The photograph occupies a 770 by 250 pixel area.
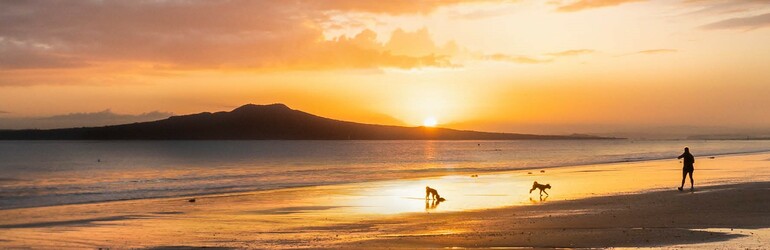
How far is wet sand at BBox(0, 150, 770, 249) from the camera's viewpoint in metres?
17.4

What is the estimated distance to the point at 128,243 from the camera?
1886 cm

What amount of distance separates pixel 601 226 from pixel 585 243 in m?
3.39

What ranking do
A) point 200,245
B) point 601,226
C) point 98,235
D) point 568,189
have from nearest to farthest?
point 200,245
point 601,226
point 98,235
point 568,189

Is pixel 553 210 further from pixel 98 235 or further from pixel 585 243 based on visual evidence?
pixel 98 235

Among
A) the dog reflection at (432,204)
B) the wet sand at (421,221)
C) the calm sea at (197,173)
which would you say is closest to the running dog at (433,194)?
the dog reflection at (432,204)

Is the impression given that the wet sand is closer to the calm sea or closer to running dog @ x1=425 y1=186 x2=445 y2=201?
running dog @ x1=425 y1=186 x2=445 y2=201

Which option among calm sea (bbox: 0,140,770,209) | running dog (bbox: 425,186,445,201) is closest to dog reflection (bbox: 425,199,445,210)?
running dog (bbox: 425,186,445,201)

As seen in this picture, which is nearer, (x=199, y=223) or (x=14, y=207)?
(x=199, y=223)

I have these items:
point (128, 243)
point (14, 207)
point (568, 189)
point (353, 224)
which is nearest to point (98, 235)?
point (128, 243)

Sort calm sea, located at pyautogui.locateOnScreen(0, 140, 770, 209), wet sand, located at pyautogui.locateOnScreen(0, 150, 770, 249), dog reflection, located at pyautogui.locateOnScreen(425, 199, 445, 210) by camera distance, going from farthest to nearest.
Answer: calm sea, located at pyautogui.locateOnScreen(0, 140, 770, 209), dog reflection, located at pyautogui.locateOnScreen(425, 199, 445, 210), wet sand, located at pyautogui.locateOnScreen(0, 150, 770, 249)

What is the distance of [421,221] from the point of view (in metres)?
22.5

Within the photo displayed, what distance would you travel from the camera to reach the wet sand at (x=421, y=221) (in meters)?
17.4

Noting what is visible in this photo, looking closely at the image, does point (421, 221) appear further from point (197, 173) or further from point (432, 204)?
point (197, 173)

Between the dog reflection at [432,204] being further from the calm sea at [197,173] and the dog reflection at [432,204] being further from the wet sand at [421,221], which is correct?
the calm sea at [197,173]
